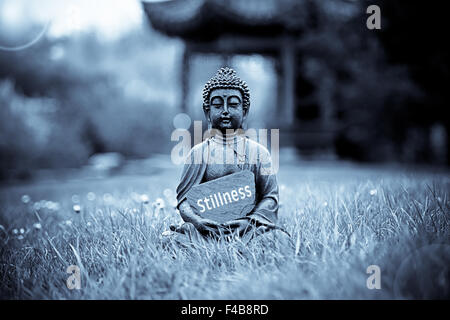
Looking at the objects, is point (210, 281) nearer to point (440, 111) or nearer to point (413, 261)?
point (413, 261)

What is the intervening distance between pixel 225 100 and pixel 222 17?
6.22 meters

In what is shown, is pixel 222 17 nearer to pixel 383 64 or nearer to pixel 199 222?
pixel 383 64

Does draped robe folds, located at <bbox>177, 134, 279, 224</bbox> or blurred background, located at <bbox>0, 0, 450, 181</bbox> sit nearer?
draped robe folds, located at <bbox>177, 134, 279, 224</bbox>

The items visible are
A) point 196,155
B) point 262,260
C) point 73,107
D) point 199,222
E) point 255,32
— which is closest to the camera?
point 262,260

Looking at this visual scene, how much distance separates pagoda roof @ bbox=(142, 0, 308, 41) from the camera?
24.1 feet

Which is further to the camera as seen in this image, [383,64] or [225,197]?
[383,64]

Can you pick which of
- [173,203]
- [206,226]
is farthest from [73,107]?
[206,226]

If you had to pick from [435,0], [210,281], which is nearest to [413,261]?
[210,281]

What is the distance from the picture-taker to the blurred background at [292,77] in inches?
249

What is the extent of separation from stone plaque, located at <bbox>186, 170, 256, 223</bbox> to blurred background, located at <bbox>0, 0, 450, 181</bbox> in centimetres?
523

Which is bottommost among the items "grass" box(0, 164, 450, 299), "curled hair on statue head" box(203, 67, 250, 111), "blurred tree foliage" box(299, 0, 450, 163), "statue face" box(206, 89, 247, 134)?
"grass" box(0, 164, 450, 299)

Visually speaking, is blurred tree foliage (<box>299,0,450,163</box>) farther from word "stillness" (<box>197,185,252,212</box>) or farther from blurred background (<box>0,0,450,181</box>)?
word "stillness" (<box>197,185,252,212</box>)

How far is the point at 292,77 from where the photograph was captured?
7.95 metres

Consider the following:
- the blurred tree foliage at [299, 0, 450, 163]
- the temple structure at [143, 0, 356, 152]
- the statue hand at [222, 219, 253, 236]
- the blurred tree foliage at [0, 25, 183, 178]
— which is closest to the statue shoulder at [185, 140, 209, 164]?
the statue hand at [222, 219, 253, 236]
